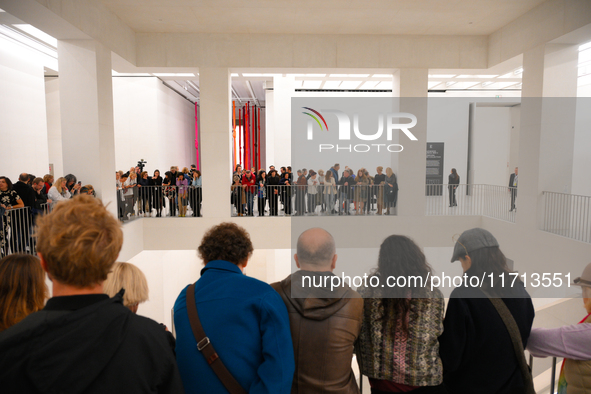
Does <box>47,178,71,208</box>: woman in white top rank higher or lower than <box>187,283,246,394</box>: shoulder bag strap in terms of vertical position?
higher

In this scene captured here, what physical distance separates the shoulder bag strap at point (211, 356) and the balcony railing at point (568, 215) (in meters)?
9.74

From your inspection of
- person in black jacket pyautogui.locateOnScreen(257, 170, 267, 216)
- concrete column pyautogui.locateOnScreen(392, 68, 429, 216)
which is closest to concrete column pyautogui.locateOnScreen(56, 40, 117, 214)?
person in black jacket pyautogui.locateOnScreen(257, 170, 267, 216)

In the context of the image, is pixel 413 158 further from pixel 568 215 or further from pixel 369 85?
pixel 369 85

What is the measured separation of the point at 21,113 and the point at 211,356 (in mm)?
13859

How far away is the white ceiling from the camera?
399 inches

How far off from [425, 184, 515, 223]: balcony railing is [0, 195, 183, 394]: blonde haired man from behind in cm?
965

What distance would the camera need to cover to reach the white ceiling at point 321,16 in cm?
1014

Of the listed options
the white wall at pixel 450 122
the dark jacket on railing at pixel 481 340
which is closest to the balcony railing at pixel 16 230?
the white wall at pixel 450 122

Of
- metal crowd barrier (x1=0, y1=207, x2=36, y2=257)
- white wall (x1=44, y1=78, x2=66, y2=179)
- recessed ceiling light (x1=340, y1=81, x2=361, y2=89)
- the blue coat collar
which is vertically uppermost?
recessed ceiling light (x1=340, y1=81, x2=361, y2=89)

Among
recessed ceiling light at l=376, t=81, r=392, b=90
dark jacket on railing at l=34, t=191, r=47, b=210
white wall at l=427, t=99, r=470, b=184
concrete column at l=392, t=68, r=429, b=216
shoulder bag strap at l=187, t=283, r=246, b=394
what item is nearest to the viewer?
shoulder bag strap at l=187, t=283, r=246, b=394

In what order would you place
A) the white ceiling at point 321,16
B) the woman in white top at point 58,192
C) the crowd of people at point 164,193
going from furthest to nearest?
the crowd of people at point 164,193, the white ceiling at point 321,16, the woman in white top at point 58,192

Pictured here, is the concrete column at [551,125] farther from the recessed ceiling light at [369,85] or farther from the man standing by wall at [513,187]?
the recessed ceiling light at [369,85]

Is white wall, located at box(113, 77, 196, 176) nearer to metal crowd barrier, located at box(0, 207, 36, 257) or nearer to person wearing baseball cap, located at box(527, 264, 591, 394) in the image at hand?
metal crowd barrier, located at box(0, 207, 36, 257)

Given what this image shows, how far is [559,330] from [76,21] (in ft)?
35.0
